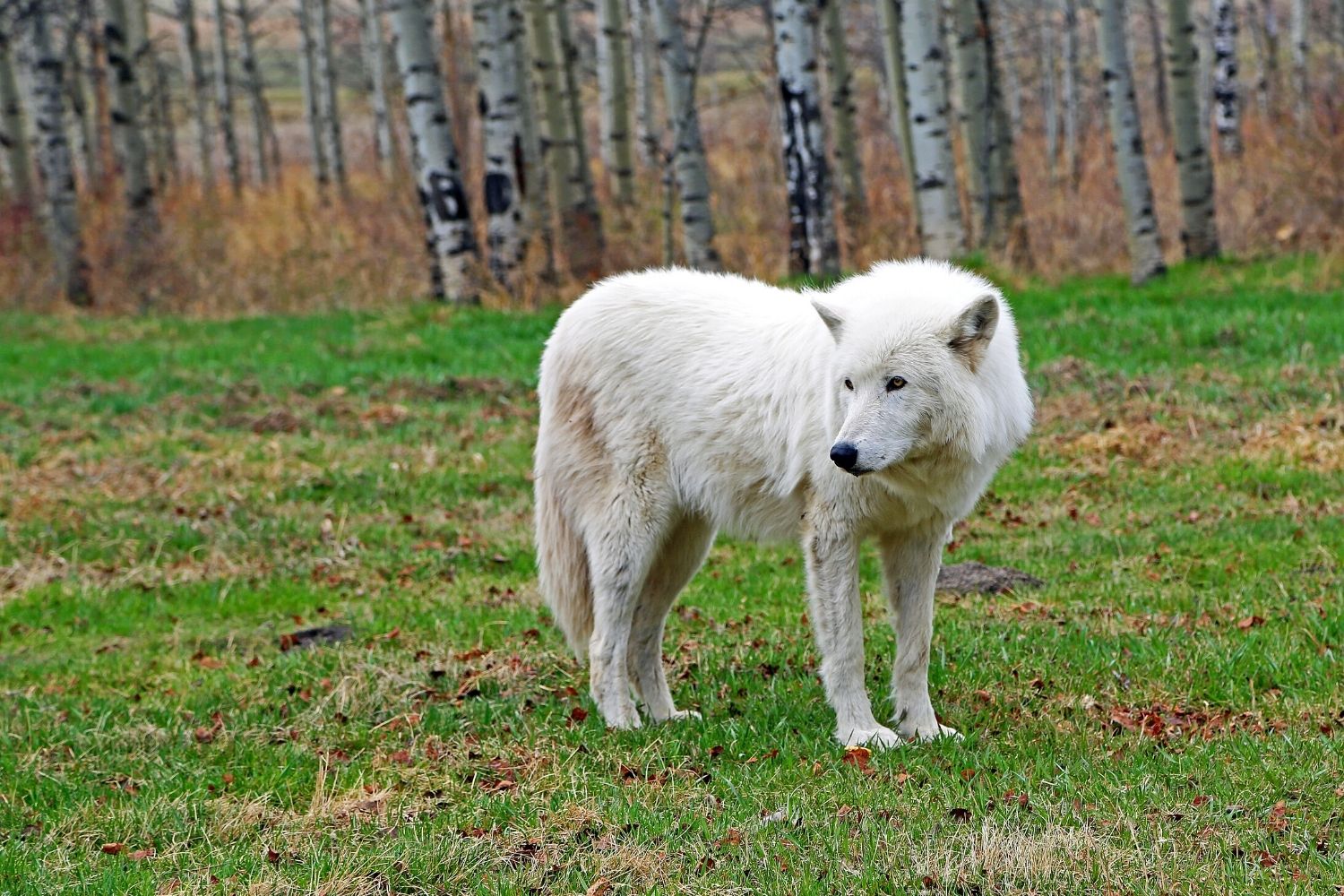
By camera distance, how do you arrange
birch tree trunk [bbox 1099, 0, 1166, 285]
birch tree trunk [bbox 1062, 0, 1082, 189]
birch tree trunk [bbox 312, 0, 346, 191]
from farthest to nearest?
birch tree trunk [bbox 312, 0, 346, 191], birch tree trunk [bbox 1062, 0, 1082, 189], birch tree trunk [bbox 1099, 0, 1166, 285]

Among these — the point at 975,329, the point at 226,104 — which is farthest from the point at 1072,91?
the point at 975,329

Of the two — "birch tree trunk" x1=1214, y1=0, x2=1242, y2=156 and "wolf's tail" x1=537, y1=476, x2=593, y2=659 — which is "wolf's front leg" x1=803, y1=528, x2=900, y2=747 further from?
"birch tree trunk" x1=1214, y1=0, x2=1242, y2=156

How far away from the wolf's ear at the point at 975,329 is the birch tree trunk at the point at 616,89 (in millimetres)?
14851

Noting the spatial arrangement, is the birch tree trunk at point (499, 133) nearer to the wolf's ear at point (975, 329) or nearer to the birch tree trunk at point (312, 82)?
the wolf's ear at point (975, 329)

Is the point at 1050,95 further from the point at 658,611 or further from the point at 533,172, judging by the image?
the point at 658,611

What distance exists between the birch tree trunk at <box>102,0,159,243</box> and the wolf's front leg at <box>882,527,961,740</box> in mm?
16359

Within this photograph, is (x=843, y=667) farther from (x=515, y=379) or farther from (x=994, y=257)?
(x=994, y=257)

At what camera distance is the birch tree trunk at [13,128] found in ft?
64.0

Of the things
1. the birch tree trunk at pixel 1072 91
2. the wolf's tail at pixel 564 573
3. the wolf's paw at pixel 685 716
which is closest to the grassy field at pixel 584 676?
the wolf's paw at pixel 685 716

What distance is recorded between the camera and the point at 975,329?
470cm

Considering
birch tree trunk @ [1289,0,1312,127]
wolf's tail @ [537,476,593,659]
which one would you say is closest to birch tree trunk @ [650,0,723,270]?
wolf's tail @ [537,476,593,659]

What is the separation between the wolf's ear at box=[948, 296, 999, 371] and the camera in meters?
4.64

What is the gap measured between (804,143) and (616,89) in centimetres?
559

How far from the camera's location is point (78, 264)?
18.7 m
